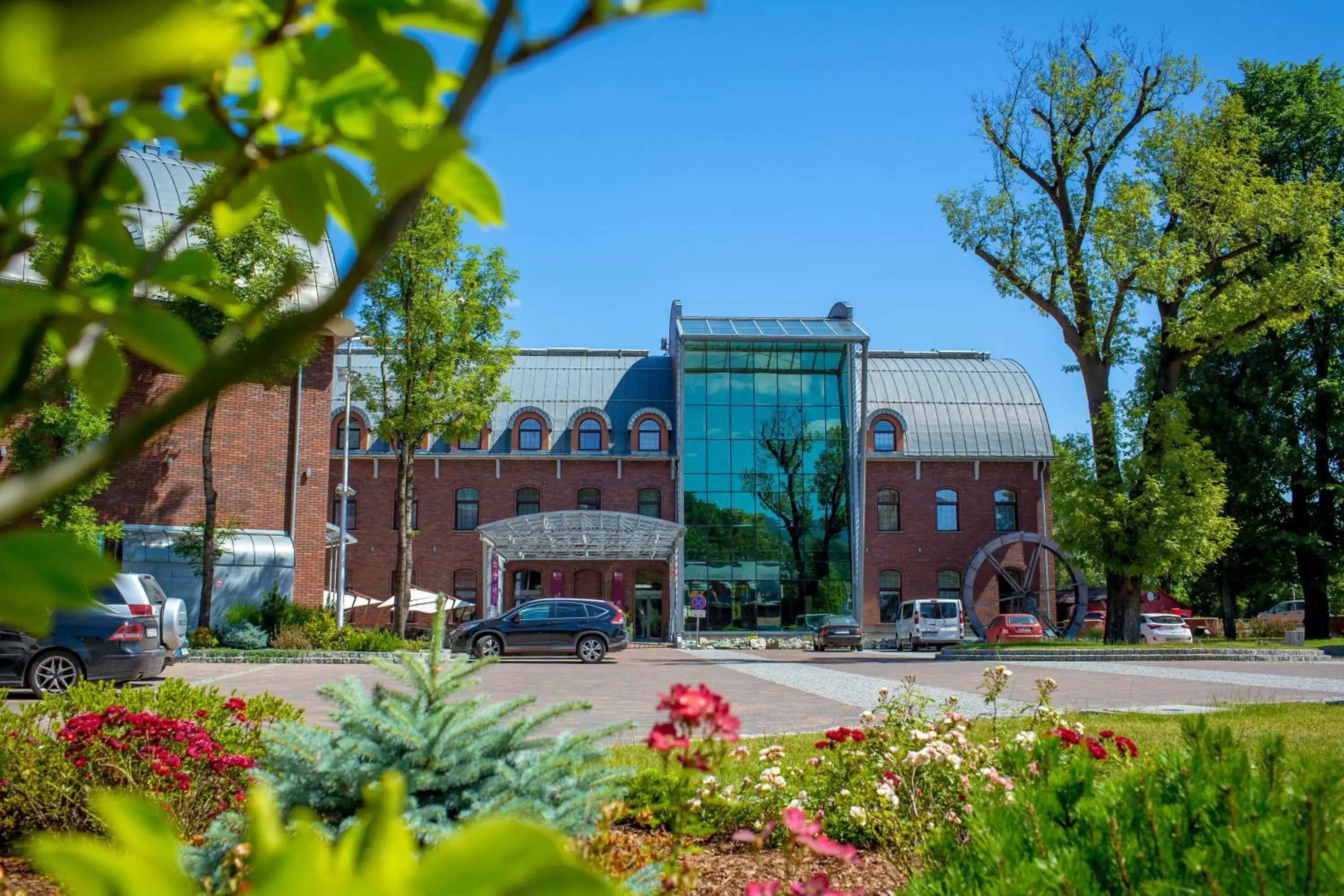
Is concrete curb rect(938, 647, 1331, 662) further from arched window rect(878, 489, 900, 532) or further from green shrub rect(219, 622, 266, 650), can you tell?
arched window rect(878, 489, 900, 532)

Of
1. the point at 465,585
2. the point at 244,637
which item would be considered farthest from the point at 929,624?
the point at 244,637

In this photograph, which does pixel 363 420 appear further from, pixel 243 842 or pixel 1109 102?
pixel 243 842

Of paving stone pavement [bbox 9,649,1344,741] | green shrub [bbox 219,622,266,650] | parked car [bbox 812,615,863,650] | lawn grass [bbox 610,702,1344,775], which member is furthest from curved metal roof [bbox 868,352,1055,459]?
lawn grass [bbox 610,702,1344,775]

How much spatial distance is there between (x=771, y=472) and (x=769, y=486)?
517 millimetres

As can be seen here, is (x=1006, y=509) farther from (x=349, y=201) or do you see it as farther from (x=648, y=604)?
(x=349, y=201)

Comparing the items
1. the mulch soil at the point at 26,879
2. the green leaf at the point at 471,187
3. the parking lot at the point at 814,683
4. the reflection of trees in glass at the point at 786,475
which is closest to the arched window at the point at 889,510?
the reflection of trees in glass at the point at 786,475

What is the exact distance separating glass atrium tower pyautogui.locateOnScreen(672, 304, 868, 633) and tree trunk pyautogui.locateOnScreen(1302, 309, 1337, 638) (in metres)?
14.7

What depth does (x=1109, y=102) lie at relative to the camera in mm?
25547

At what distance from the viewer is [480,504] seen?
4034cm

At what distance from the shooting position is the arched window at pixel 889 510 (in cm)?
4056

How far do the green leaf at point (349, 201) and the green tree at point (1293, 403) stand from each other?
128ft

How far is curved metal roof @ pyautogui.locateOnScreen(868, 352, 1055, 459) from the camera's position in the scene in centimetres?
4119

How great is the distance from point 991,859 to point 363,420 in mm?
39896

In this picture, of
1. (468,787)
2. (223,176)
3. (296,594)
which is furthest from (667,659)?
(223,176)
